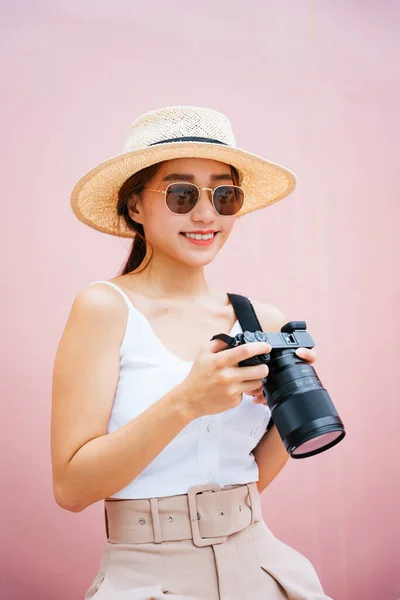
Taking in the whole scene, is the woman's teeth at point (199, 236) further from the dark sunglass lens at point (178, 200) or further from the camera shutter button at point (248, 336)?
the camera shutter button at point (248, 336)

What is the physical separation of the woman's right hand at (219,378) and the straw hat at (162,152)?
0.41m

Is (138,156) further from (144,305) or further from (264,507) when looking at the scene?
(264,507)

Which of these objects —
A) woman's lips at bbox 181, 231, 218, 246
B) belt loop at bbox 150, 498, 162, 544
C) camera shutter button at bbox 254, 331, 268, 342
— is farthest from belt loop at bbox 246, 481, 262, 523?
woman's lips at bbox 181, 231, 218, 246

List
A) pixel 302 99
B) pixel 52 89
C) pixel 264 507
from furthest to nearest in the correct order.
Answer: pixel 302 99, pixel 264 507, pixel 52 89

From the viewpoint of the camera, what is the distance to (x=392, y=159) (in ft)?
8.00

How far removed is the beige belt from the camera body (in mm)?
191

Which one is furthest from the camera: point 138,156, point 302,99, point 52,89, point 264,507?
point 302,99

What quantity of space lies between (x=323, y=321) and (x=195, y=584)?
1267 millimetres

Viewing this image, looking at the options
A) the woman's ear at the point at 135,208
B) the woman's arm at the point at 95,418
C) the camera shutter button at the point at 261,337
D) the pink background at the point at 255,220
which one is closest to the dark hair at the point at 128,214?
the woman's ear at the point at 135,208

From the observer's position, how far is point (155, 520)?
3.87 ft

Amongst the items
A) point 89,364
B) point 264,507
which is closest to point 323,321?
point 264,507

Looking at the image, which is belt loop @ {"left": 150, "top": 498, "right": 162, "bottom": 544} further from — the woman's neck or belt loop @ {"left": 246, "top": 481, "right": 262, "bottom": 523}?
the woman's neck

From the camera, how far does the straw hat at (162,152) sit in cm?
133

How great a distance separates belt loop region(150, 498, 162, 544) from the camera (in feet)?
3.85
